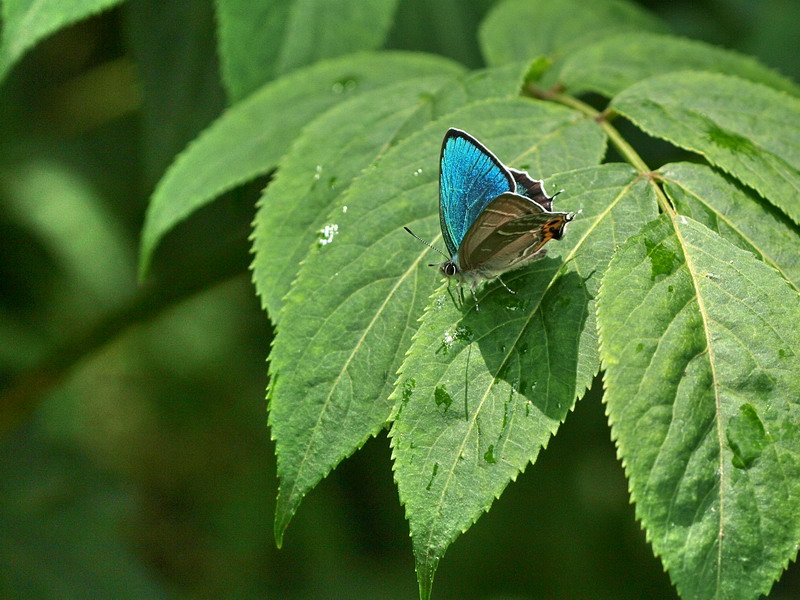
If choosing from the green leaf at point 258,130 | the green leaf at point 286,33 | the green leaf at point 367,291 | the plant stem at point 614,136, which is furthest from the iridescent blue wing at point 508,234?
the green leaf at point 286,33

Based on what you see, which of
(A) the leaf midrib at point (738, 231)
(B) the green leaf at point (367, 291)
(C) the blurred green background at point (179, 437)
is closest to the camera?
(B) the green leaf at point (367, 291)

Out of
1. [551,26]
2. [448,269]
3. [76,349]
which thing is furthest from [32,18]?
[551,26]

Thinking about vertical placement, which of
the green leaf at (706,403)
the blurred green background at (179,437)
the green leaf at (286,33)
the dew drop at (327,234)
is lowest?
the blurred green background at (179,437)

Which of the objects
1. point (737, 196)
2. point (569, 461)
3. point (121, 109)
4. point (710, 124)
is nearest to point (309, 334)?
point (737, 196)

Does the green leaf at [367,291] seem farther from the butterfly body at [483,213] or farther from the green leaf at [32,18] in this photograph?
the green leaf at [32,18]

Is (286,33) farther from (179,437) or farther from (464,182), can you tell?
(179,437)

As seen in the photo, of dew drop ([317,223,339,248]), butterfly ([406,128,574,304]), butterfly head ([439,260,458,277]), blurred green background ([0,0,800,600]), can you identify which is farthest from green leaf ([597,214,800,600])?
blurred green background ([0,0,800,600])
